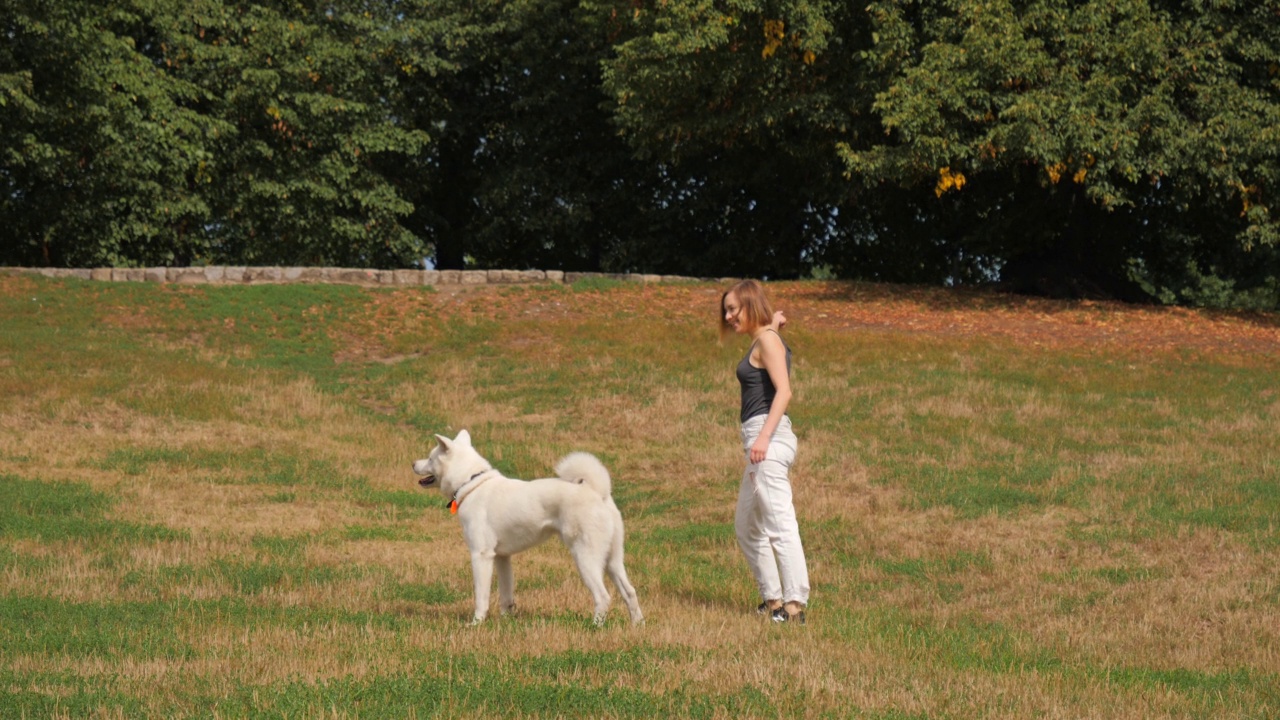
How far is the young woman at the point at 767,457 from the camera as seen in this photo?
27.8 ft

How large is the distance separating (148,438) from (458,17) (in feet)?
77.2

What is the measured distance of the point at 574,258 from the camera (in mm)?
42250

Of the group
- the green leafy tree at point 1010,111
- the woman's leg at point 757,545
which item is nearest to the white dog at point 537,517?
the woman's leg at point 757,545

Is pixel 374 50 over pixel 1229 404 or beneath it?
over

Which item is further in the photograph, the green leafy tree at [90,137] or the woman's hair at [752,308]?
the green leafy tree at [90,137]

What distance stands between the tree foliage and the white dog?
18.7 m

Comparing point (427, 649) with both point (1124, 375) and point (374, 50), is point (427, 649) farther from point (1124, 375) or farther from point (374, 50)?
point (374, 50)

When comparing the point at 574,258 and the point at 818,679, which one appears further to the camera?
the point at 574,258

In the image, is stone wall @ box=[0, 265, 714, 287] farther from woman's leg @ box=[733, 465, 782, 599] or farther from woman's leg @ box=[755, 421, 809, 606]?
woman's leg @ box=[755, 421, 809, 606]

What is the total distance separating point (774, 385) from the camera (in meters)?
8.51

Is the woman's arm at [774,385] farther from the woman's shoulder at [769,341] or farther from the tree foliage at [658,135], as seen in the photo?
A: the tree foliage at [658,135]

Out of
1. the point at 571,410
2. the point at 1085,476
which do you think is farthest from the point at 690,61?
the point at 1085,476

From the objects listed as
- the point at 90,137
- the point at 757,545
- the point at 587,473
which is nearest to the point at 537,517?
the point at 587,473

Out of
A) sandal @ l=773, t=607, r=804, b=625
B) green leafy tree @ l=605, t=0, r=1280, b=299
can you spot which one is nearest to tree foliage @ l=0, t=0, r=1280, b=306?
green leafy tree @ l=605, t=0, r=1280, b=299
